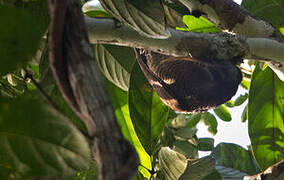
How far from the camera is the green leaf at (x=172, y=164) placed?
1.12m

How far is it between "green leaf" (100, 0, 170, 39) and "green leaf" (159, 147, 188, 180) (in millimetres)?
449

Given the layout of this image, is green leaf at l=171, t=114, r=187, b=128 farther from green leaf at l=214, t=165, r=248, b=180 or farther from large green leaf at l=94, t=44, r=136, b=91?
large green leaf at l=94, t=44, r=136, b=91

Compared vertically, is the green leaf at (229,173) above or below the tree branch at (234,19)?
below

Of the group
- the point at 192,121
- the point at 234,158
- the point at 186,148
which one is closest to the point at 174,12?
the point at 234,158

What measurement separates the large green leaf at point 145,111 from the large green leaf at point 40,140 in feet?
2.46

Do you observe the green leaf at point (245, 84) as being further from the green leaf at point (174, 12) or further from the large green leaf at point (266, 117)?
the green leaf at point (174, 12)

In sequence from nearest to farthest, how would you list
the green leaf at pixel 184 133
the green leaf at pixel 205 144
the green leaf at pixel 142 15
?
1. the green leaf at pixel 142 15
2. the green leaf at pixel 184 133
3. the green leaf at pixel 205 144

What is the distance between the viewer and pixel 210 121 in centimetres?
275

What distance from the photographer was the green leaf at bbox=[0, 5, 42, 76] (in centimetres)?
38

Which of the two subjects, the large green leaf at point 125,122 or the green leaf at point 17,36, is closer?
the green leaf at point 17,36

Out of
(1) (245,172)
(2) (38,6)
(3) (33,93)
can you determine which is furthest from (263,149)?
(3) (33,93)

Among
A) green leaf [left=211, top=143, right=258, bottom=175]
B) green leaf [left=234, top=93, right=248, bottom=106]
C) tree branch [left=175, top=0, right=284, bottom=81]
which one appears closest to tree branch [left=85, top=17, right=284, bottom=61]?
tree branch [left=175, top=0, right=284, bottom=81]

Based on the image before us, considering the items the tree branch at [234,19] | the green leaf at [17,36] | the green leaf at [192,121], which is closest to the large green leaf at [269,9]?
the tree branch at [234,19]

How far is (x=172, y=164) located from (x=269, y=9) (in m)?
0.63
